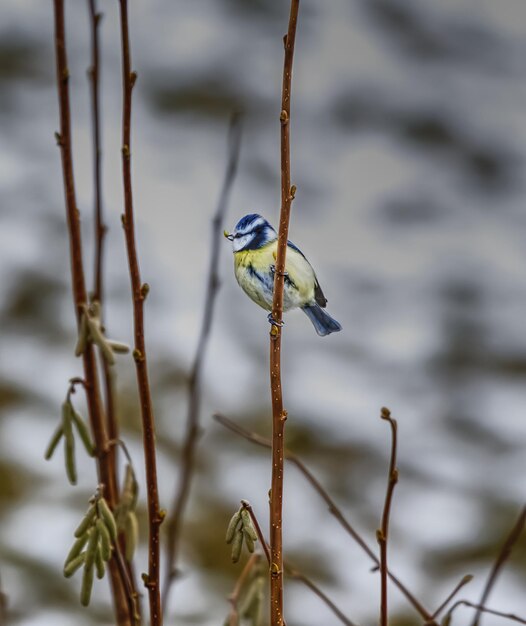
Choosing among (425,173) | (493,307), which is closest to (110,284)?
(425,173)

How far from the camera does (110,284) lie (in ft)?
4.68

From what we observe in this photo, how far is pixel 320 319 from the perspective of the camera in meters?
0.36

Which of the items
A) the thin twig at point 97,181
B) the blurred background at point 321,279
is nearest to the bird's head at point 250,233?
the thin twig at point 97,181

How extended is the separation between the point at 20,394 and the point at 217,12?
2.42 ft

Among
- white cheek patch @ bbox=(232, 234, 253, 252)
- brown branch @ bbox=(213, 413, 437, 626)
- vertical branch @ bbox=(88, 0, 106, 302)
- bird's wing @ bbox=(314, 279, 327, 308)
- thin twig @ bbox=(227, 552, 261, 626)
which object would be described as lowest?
thin twig @ bbox=(227, 552, 261, 626)

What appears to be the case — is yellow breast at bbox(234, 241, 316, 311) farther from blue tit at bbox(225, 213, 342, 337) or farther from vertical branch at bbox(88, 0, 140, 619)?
vertical branch at bbox(88, 0, 140, 619)

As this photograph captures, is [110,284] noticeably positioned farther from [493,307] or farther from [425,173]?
[493,307]

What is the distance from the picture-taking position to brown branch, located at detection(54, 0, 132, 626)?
367 millimetres

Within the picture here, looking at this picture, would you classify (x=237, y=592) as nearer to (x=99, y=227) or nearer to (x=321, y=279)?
(x=99, y=227)

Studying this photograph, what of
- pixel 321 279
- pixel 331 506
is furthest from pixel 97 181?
pixel 321 279

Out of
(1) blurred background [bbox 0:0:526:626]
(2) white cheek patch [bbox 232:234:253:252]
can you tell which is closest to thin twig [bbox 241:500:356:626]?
(2) white cheek patch [bbox 232:234:253:252]

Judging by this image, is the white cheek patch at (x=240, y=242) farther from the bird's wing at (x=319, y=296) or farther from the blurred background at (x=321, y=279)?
the blurred background at (x=321, y=279)

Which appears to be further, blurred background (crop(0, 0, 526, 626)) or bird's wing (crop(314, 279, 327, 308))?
blurred background (crop(0, 0, 526, 626))

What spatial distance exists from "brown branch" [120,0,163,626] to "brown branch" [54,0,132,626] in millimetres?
25
